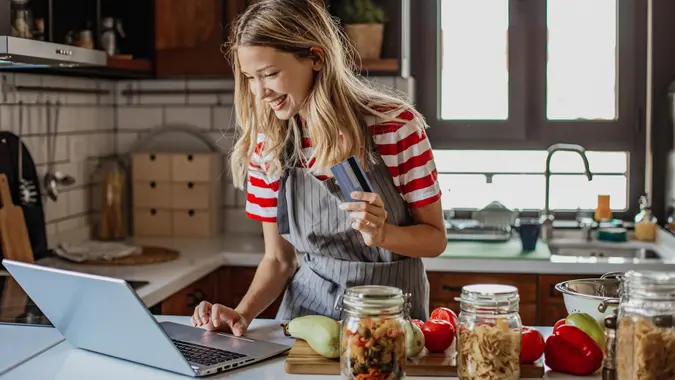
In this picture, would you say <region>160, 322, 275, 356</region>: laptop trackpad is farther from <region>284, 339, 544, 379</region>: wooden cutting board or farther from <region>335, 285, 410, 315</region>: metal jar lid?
<region>335, 285, 410, 315</region>: metal jar lid

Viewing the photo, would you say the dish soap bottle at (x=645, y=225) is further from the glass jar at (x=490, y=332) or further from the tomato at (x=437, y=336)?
the glass jar at (x=490, y=332)

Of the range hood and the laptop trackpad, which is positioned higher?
the range hood

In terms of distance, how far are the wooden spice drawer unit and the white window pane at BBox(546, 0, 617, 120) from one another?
1512 mm

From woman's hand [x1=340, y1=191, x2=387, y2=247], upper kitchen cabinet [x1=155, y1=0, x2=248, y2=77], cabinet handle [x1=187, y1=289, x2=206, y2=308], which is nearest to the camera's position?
woman's hand [x1=340, y1=191, x2=387, y2=247]

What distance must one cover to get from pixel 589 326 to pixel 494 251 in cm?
173

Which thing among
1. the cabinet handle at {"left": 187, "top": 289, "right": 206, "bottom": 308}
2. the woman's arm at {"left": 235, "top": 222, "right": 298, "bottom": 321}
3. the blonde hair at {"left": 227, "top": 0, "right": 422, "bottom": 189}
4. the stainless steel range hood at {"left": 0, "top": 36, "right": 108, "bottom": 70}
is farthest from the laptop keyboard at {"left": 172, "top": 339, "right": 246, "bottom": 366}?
the cabinet handle at {"left": 187, "top": 289, "right": 206, "bottom": 308}

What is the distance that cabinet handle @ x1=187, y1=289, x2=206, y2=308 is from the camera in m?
3.19

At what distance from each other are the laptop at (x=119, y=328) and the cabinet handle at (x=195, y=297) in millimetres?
1275

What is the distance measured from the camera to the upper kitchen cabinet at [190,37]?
12.1 feet

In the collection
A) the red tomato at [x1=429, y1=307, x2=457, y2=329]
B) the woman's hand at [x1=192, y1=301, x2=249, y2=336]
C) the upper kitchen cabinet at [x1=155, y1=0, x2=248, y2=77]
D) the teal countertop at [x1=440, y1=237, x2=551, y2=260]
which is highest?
the upper kitchen cabinet at [x1=155, y1=0, x2=248, y2=77]

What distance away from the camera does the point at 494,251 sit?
136 inches

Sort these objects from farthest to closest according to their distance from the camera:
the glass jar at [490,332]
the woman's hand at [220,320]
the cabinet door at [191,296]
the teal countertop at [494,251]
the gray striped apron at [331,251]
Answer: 1. the teal countertop at [494,251]
2. the cabinet door at [191,296]
3. the gray striped apron at [331,251]
4. the woman's hand at [220,320]
5. the glass jar at [490,332]

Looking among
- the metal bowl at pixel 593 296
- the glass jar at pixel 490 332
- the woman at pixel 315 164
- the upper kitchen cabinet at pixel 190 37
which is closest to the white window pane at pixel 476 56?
the upper kitchen cabinet at pixel 190 37

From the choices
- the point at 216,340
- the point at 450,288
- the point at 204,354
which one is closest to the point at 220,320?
the point at 216,340
